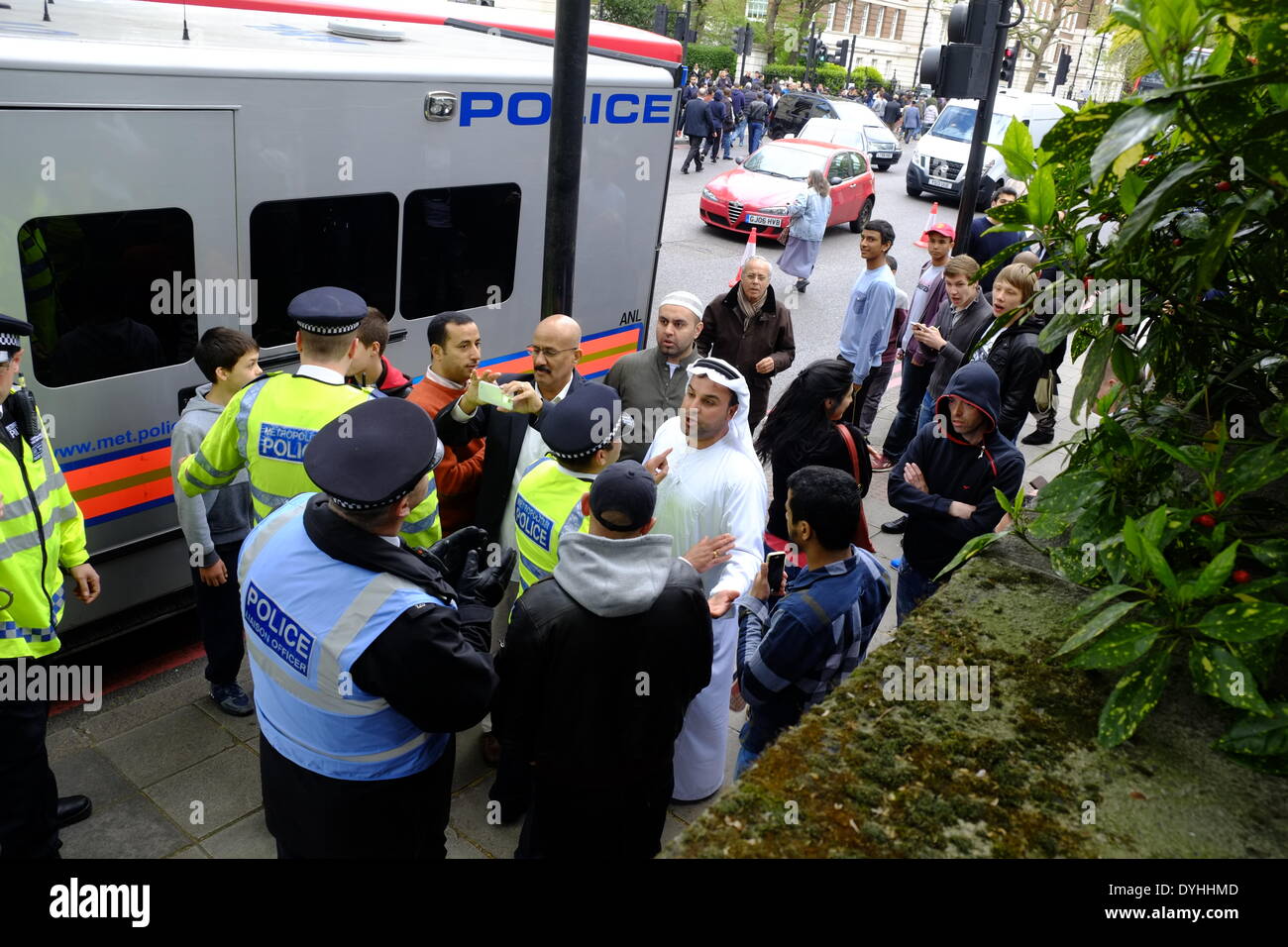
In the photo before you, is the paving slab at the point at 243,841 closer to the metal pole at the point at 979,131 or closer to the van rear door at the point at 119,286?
the van rear door at the point at 119,286

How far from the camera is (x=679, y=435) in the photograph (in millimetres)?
4402

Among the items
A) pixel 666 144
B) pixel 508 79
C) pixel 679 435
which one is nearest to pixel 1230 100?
pixel 679 435

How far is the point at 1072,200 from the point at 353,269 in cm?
453

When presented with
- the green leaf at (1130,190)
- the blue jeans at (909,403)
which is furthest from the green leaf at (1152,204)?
the blue jeans at (909,403)

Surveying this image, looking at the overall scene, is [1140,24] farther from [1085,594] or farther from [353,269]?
[353,269]

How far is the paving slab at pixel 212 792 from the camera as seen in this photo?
414cm

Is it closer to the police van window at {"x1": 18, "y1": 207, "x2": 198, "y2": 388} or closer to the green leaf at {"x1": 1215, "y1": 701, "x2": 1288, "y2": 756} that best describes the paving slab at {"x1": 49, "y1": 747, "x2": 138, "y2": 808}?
the police van window at {"x1": 18, "y1": 207, "x2": 198, "y2": 388}

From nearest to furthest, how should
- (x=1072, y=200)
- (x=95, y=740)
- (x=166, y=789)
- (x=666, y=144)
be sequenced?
(x=1072, y=200) < (x=166, y=789) < (x=95, y=740) < (x=666, y=144)

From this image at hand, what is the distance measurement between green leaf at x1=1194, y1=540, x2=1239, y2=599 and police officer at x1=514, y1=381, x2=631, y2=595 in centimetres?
222

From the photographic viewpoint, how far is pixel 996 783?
60.5 inches

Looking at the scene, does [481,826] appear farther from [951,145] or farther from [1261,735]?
[951,145]

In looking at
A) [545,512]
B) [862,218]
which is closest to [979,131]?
[545,512]

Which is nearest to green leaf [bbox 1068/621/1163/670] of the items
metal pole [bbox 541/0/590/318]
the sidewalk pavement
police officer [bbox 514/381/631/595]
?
police officer [bbox 514/381/631/595]

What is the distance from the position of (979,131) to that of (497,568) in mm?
7127
